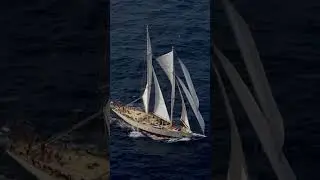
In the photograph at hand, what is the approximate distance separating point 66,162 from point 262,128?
1238 mm

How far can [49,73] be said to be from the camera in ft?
15.0

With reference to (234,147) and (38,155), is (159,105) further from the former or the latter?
(38,155)

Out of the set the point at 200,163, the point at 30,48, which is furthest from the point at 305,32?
the point at 30,48

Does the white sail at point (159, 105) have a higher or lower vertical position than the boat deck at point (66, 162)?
higher

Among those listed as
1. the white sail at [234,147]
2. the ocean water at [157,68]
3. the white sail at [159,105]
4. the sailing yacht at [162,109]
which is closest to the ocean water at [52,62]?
the ocean water at [157,68]

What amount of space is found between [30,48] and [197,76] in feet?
3.44

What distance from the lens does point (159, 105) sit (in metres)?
4.55

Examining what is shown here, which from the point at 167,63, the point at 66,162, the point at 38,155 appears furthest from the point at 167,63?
the point at 38,155

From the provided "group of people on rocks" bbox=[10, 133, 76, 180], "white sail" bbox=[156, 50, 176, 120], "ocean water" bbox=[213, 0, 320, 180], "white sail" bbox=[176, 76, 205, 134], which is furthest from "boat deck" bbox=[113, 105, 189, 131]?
"group of people on rocks" bbox=[10, 133, 76, 180]

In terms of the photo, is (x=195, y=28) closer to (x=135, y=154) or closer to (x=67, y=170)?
(x=135, y=154)

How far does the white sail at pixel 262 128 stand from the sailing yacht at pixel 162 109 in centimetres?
28

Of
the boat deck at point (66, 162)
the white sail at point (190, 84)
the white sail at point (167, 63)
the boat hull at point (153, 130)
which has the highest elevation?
the white sail at point (167, 63)

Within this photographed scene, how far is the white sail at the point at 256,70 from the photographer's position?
4.50 metres

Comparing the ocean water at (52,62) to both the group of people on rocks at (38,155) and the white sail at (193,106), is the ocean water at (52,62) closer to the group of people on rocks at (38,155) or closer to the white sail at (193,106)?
the group of people on rocks at (38,155)
